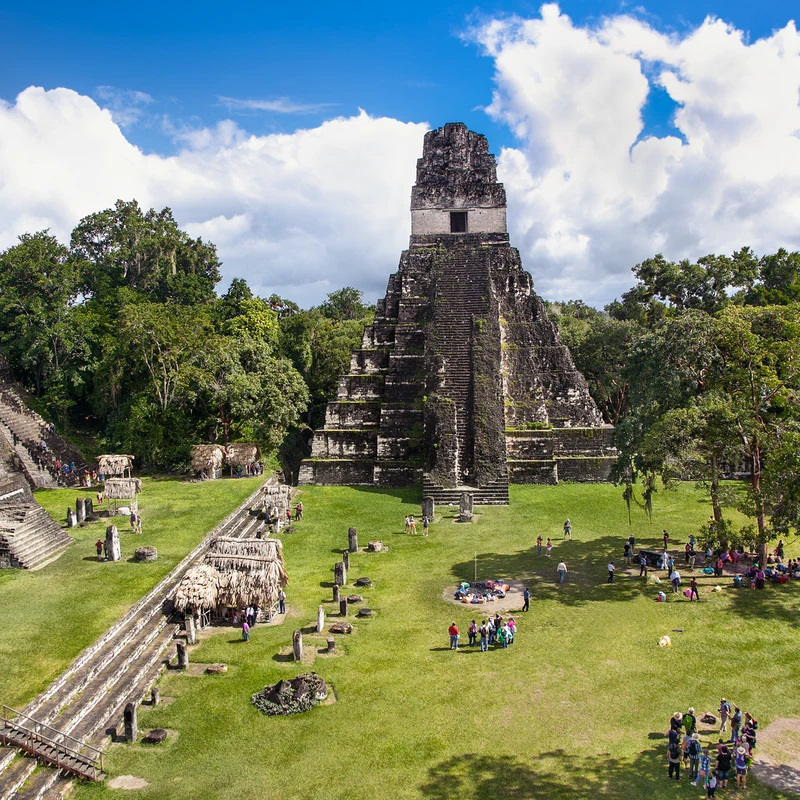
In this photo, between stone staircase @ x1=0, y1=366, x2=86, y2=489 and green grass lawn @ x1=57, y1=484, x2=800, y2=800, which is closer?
green grass lawn @ x1=57, y1=484, x2=800, y2=800

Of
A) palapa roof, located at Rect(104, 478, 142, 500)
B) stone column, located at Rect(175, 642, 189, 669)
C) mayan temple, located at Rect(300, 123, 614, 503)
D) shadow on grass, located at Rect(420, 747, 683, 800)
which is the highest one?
mayan temple, located at Rect(300, 123, 614, 503)

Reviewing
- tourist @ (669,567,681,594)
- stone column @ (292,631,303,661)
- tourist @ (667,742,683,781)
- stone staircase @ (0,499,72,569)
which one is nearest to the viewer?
tourist @ (667,742,683,781)

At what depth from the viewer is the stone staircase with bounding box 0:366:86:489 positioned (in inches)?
1298

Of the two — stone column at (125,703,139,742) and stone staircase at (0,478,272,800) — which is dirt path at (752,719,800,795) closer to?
stone column at (125,703,139,742)

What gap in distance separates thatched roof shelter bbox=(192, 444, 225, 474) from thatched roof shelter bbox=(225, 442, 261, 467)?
37 centimetres

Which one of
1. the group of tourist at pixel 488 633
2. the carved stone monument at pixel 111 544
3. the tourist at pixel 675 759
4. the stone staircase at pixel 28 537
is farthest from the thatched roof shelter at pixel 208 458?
the tourist at pixel 675 759

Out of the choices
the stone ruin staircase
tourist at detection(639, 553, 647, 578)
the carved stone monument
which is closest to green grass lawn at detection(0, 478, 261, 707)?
the carved stone monument

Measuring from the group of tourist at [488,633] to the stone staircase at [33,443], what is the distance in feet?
76.4

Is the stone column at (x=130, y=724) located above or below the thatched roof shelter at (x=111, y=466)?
below

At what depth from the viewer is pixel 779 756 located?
12312 mm

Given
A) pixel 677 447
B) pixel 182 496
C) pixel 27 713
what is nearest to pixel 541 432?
pixel 677 447

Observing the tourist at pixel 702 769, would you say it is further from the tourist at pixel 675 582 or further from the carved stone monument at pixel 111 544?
the carved stone monument at pixel 111 544

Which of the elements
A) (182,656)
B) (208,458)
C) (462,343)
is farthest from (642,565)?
(208,458)

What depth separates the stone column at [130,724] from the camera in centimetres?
1305
